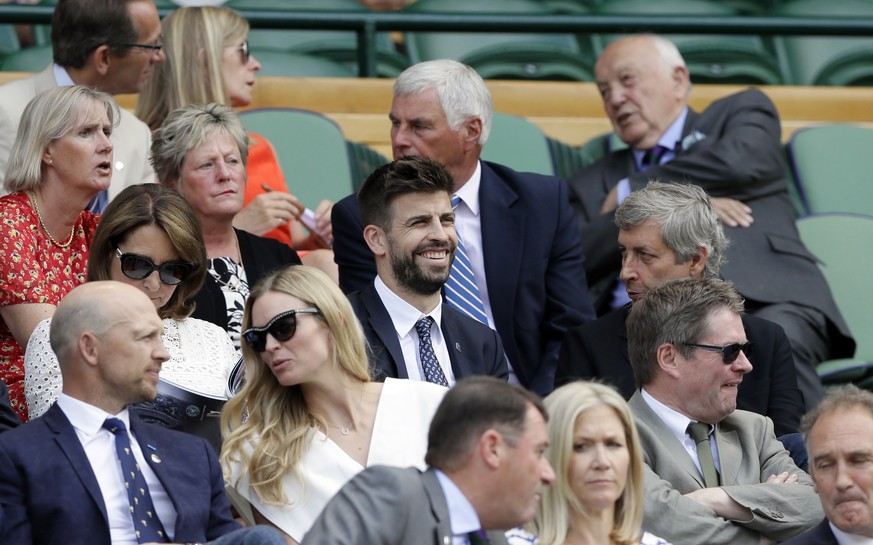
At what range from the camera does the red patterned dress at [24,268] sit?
437 centimetres

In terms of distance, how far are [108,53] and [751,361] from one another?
238 centimetres

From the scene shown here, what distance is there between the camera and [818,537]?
388cm

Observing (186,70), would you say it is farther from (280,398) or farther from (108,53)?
(280,398)

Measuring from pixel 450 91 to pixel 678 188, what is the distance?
82 cm

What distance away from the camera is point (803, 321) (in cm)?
579

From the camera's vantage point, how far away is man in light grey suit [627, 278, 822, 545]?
414cm

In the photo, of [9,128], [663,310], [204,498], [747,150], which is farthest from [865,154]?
[204,498]

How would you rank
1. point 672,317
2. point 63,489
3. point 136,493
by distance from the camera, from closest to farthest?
point 63,489 < point 136,493 < point 672,317

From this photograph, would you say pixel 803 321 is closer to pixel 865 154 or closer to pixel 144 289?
pixel 865 154

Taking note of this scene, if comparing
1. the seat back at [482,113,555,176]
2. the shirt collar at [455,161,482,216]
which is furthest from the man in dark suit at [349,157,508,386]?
the seat back at [482,113,555,176]

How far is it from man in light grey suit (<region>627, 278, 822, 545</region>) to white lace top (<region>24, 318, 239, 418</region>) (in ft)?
3.61

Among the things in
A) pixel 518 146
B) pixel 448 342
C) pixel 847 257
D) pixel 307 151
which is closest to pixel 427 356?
pixel 448 342

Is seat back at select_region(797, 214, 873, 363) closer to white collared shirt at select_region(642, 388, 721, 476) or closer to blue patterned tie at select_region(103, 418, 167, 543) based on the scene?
white collared shirt at select_region(642, 388, 721, 476)

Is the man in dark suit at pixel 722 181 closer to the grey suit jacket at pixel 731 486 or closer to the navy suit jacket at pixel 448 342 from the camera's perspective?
the grey suit jacket at pixel 731 486
